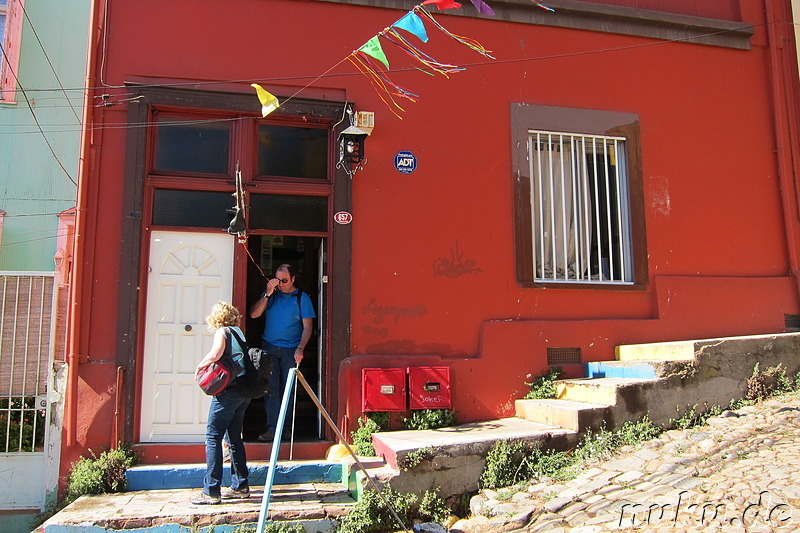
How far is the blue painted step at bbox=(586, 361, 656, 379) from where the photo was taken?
20.0 ft

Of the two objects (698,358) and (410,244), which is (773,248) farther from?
(410,244)

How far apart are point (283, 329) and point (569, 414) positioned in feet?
9.70

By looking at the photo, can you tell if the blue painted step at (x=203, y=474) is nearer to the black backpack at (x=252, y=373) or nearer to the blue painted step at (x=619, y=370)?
the black backpack at (x=252, y=373)

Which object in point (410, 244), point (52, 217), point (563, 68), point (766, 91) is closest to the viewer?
point (410, 244)

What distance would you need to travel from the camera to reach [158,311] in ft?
20.3

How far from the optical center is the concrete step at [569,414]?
5.58 metres

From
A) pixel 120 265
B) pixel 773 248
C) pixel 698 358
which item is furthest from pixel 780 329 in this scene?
pixel 120 265

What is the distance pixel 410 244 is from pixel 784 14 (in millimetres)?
6040

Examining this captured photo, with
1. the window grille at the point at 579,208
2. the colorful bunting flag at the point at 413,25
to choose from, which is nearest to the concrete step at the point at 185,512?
the window grille at the point at 579,208

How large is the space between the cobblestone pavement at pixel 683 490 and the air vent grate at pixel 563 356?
1.42m

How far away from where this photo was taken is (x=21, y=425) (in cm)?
574

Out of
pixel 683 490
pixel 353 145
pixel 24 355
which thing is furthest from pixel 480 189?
pixel 24 355

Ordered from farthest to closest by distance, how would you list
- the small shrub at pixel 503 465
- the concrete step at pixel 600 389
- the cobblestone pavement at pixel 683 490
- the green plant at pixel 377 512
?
the concrete step at pixel 600 389, the small shrub at pixel 503 465, the green plant at pixel 377 512, the cobblestone pavement at pixel 683 490

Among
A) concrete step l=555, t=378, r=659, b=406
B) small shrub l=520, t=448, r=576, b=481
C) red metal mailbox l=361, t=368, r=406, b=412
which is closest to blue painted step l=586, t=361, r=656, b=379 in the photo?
concrete step l=555, t=378, r=659, b=406
